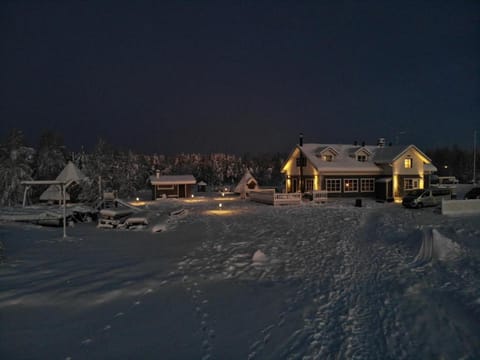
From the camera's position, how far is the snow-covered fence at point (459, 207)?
68.9 ft

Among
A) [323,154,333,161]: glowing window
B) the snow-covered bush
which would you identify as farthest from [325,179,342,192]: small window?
the snow-covered bush

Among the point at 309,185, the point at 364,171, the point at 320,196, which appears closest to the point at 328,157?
the point at 309,185

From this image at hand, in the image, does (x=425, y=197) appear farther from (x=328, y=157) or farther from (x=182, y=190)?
(x=182, y=190)

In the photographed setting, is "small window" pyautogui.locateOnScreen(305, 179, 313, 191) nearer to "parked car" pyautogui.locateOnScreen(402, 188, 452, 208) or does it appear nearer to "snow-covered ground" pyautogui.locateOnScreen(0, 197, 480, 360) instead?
"parked car" pyautogui.locateOnScreen(402, 188, 452, 208)

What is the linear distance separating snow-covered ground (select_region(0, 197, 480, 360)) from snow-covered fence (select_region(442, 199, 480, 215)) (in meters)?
7.87

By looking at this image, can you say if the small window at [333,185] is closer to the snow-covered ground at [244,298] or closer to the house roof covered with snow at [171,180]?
the house roof covered with snow at [171,180]

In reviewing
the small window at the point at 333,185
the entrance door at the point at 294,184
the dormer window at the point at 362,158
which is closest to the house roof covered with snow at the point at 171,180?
the entrance door at the point at 294,184

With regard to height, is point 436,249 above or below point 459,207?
below

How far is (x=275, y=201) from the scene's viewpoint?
31.4 meters

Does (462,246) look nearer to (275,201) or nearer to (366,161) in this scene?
(275,201)

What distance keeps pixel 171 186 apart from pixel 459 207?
35594 mm

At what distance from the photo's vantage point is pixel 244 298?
25.7 ft

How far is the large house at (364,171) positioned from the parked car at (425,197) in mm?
8382

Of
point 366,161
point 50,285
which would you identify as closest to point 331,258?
point 50,285
